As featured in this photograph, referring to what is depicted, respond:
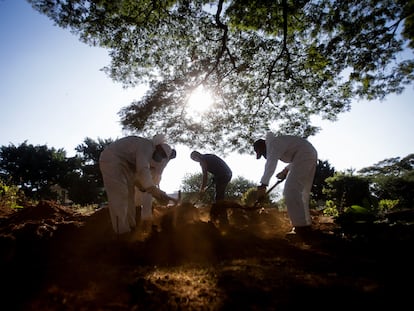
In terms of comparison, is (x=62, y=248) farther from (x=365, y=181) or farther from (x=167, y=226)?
(x=365, y=181)

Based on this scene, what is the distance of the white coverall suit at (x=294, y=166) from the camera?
165 inches

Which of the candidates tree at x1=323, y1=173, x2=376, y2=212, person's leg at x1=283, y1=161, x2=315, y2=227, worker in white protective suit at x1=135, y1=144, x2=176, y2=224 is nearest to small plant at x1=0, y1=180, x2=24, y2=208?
worker in white protective suit at x1=135, y1=144, x2=176, y2=224

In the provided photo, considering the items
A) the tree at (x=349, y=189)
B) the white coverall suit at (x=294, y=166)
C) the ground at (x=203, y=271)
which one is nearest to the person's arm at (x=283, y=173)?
the white coverall suit at (x=294, y=166)

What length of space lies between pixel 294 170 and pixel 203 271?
2552 millimetres

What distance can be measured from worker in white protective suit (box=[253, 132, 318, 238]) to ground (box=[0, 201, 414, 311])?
14.9 inches

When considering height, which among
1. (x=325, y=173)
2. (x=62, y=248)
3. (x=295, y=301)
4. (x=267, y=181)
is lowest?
(x=295, y=301)

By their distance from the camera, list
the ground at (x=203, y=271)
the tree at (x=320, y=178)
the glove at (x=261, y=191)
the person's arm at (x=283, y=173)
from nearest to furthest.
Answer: the ground at (x=203, y=271), the glove at (x=261, y=191), the person's arm at (x=283, y=173), the tree at (x=320, y=178)

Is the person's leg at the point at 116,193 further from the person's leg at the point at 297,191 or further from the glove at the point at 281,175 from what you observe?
the glove at the point at 281,175

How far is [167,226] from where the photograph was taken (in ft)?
16.0

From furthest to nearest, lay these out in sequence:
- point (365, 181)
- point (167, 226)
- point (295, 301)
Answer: point (365, 181), point (167, 226), point (295, 301)

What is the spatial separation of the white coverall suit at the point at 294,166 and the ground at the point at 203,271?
0.43m

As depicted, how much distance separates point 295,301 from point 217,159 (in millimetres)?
4885

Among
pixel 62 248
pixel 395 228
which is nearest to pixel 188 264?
pixel 62 248

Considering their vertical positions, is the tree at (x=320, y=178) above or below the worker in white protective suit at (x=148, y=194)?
above
